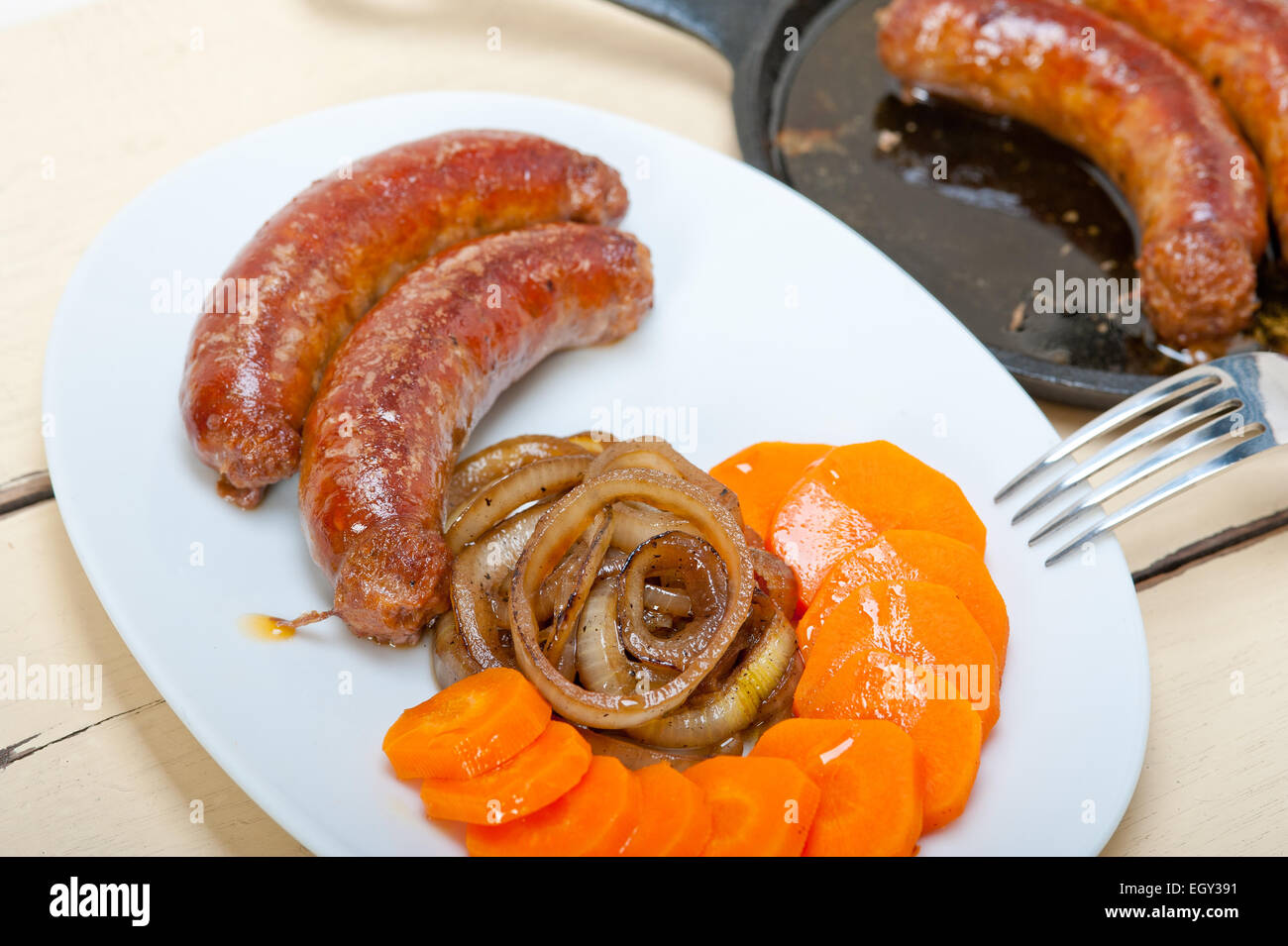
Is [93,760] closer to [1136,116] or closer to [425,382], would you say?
[425,382]

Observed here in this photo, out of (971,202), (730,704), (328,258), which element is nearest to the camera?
(730,704)

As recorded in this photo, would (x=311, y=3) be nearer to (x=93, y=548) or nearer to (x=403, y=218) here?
(x=403, y=218)

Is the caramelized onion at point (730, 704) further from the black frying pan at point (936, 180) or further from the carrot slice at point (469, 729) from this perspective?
the black frying pan at point (936, 180)

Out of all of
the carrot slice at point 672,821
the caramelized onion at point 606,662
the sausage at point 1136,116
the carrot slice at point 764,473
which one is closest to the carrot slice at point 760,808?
the carrot slice at point 672,821

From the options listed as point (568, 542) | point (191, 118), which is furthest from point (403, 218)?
point (191, 118)

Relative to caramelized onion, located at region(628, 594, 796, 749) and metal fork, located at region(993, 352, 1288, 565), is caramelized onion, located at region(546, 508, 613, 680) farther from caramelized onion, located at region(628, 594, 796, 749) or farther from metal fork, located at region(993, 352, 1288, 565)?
metal fork, located at region(993, 352, 1288, 565)

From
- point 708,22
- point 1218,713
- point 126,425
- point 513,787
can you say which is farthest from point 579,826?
point 708,22

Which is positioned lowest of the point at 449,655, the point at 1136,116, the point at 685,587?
the point at 449,655
